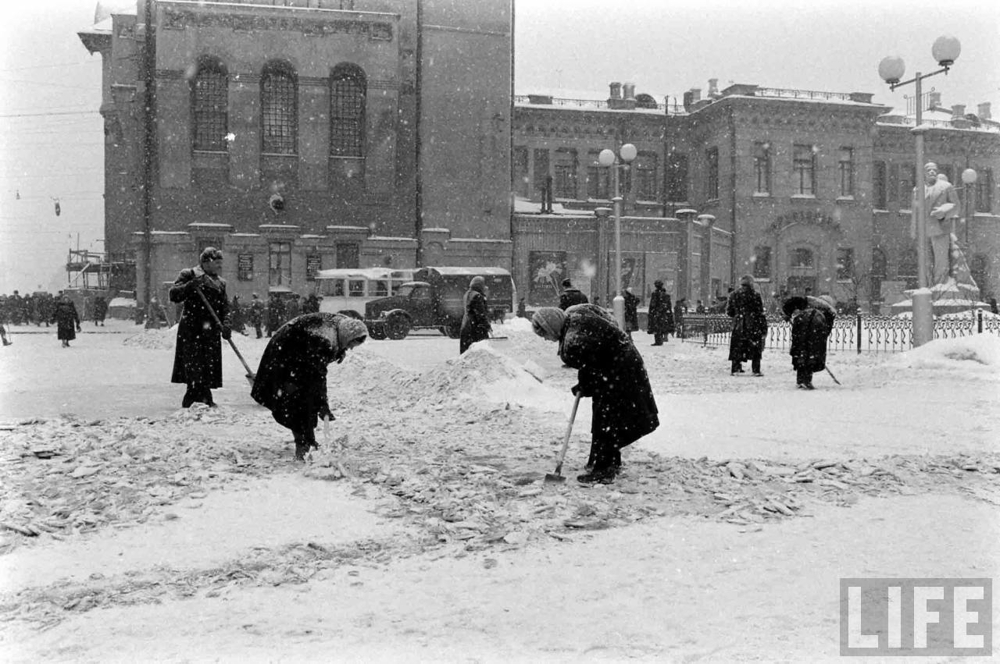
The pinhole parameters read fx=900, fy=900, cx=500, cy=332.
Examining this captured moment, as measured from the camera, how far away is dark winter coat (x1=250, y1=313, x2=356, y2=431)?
681cm

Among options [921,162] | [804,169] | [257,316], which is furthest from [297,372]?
[804,169]

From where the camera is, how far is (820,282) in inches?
1779

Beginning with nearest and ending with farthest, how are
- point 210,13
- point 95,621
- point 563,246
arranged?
1. point 95,621
2. point 210,13
3. point 563,246

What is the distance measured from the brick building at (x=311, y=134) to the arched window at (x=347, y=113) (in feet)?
0.20

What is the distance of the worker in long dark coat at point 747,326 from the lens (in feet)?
49.0

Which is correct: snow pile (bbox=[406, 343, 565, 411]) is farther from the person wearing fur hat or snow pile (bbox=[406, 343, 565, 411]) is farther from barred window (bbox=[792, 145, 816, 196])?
barred window (bbox=[792, 145, 816, 196])

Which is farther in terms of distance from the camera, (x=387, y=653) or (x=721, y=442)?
(x=721, y=442)

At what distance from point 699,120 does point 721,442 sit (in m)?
41.7

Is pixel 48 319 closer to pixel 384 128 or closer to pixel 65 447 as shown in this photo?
pixel 384 128

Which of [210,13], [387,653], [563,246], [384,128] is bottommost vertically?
[387,653]

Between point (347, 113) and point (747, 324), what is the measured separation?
27.3 m

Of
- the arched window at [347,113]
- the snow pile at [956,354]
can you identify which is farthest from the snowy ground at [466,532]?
the arched window at [347,113]

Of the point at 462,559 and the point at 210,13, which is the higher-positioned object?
the point at 210,13

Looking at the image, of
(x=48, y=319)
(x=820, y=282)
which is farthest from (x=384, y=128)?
(x=820, y=282)
